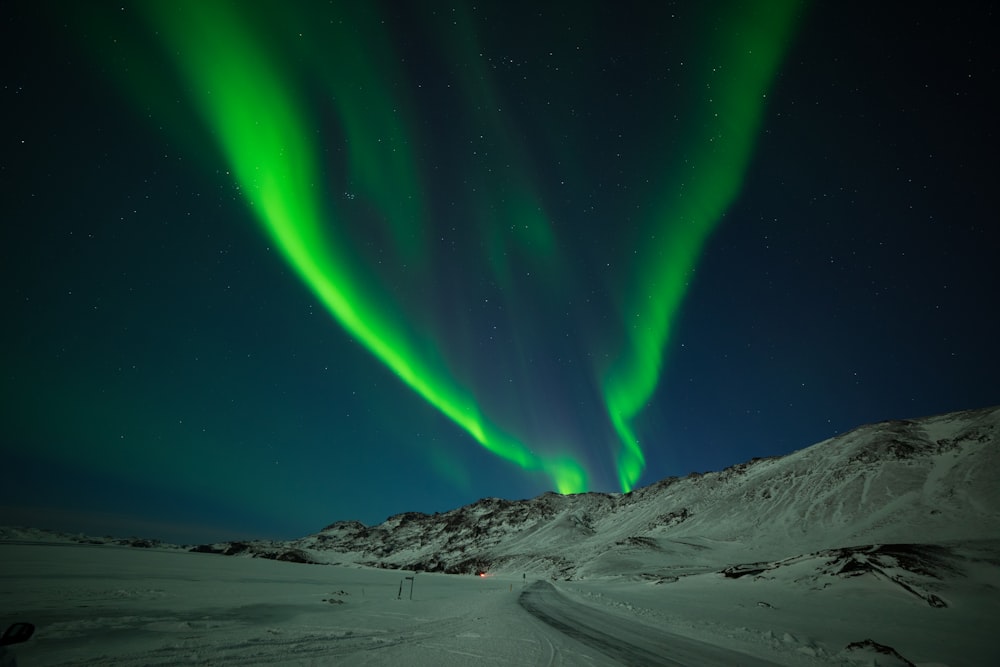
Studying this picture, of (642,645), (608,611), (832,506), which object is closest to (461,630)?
(642,645)

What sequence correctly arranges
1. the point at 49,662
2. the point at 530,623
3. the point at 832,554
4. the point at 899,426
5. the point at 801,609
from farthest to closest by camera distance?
the point at 899,426
the point at 832,554
the point at 801,609
the point at 530,623
the point at 49,662

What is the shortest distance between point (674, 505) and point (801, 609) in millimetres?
132784

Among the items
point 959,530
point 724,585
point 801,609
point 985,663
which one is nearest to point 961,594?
point 801,609

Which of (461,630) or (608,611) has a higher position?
(461,630)

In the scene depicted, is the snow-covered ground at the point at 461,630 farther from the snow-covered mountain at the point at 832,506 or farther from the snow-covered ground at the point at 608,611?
the snow-covered mountain at the point at 832,506

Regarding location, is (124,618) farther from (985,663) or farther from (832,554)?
(832,554)

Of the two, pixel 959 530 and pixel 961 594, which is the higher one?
pixel 959 530

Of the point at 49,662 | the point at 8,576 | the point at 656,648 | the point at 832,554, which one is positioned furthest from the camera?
the point at 832,554

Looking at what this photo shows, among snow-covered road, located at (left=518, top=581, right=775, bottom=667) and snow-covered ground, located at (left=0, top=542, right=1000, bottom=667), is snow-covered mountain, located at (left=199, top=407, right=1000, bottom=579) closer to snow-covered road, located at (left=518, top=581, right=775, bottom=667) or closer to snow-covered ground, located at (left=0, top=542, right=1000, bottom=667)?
snow-covered ground, located at (left=0, top=542, right=1000, bottom=667)

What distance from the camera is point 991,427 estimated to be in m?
102

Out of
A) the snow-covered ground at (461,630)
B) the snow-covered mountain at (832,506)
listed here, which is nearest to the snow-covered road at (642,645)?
the snow-covered ground at (461,630)

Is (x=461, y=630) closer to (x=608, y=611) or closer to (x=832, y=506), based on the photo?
(x=608, y=611)

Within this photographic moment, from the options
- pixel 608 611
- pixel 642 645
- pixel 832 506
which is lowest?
pixel 608 611

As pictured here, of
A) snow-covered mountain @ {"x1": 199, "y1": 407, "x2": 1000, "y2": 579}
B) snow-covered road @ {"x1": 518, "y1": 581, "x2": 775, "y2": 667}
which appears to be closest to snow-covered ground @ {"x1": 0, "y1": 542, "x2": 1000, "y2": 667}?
snow-covered road @ {"x1": 518, "y1": 581, "x2": 775, "y2": 667}
